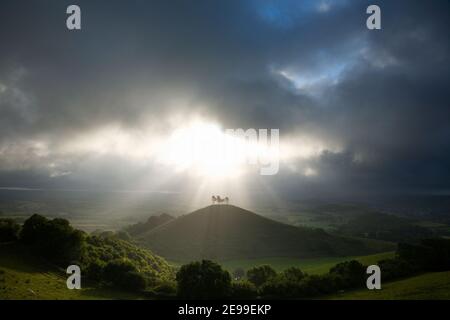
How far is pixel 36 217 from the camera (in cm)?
7188

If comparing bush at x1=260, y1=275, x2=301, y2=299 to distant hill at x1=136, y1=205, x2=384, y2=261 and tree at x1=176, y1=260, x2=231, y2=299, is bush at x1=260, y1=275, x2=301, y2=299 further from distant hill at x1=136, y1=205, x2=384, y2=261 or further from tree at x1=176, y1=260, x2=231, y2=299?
distant hill at x1=136, y1=205, x2=384, y2=261

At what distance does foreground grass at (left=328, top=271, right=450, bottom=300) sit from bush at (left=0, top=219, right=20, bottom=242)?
2471 inches

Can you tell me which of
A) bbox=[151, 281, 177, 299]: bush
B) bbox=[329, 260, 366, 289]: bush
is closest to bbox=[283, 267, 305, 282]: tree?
bbox=[329, 260, 366, 289]: bush

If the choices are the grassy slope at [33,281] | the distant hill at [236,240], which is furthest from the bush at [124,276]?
the distant hill at [236,240]

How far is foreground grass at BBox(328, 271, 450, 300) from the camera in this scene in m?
48.6

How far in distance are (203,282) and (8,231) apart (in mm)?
42984

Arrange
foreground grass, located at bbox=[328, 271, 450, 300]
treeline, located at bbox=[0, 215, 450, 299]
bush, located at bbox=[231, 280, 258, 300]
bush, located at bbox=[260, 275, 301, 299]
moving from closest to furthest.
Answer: foreground grass, located at bbox=[328, 271, 450, 300] < bush, located at bbox=[231, 280, 258, 300] < treeline, located at bbox=[0, 215, 450, 299] < bush, located at bbox=[260, 275, 301, 299]

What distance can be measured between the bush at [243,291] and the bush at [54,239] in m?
32.8

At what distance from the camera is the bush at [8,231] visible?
68562 mm

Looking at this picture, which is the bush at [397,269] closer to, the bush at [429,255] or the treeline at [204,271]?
the treeline at [204,271]

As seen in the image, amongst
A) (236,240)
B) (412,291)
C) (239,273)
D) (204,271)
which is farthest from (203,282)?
(236,240)

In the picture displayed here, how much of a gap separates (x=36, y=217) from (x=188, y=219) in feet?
349

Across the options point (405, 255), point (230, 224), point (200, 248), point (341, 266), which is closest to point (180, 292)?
point (341, 266)
